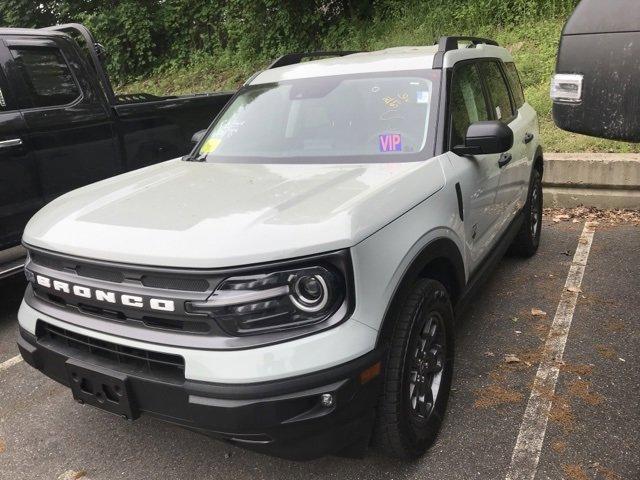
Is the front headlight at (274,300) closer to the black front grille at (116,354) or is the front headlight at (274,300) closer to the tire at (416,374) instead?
the black front grille at (116,354)

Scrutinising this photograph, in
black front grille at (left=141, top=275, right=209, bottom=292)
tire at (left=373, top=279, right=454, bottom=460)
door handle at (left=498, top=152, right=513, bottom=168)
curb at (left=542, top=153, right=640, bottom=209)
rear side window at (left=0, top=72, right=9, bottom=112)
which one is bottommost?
curb at (left=542, top=153, right=640, bottom=209)

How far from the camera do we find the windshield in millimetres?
3096

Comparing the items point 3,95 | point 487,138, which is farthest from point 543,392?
point 3,95

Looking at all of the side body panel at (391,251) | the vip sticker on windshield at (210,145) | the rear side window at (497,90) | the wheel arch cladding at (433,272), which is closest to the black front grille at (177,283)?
the side body panel at (391,251)

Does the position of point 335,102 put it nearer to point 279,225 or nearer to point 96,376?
point 279,225

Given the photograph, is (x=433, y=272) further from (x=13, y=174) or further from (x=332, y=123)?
(x=13, y=174)

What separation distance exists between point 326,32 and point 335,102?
34.3ft

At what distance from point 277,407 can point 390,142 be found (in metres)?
1.65

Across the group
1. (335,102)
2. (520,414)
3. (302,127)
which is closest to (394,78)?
(335,102)

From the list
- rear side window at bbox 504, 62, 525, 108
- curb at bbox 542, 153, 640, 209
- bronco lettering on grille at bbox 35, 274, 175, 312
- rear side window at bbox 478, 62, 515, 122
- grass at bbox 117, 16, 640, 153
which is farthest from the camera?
grass at bbox 117, 16, 640, 153

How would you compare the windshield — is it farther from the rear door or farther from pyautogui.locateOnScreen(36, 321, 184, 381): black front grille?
pyautogui.locateOnScreen(36, 321, 184, 381): black front grille

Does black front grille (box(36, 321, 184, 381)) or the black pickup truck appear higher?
the black pickup truck

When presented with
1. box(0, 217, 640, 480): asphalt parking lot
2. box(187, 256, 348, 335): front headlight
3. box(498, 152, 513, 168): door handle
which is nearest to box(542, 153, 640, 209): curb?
box(0, 217, 640, 480): asphalt parking lot

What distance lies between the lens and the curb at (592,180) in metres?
6.05
